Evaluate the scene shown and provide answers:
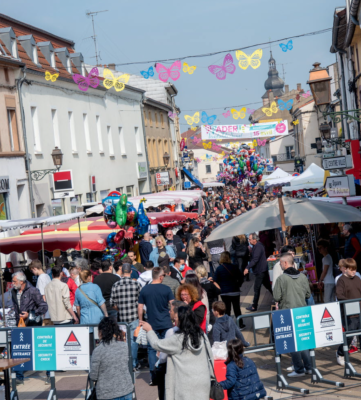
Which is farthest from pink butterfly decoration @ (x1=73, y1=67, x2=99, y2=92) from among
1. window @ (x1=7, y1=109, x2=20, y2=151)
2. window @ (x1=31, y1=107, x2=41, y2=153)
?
window @ (x1=7, y1=109, x2=20, y2=151)

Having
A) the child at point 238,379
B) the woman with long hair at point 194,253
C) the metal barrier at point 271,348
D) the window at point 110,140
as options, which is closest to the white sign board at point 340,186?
the woman with long hair at point 194,253

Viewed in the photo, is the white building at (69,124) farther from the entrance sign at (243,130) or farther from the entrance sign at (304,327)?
the entrance sign at (304,327)

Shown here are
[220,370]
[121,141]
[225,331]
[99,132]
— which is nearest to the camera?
[220,370]

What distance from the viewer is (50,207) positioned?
2261cm

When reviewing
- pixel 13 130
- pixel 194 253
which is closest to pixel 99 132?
pixel 13 130

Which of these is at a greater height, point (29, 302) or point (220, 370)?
point (29, 302)

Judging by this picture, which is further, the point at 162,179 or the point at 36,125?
the point at 162,179

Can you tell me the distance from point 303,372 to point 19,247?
7926mm

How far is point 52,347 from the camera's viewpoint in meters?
7.61

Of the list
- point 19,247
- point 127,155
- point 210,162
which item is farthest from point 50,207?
point 210,162

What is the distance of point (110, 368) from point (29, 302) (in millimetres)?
3904

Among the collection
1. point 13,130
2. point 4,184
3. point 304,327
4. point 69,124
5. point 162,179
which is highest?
point 69,124

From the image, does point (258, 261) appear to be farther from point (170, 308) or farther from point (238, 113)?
point (238, 113)

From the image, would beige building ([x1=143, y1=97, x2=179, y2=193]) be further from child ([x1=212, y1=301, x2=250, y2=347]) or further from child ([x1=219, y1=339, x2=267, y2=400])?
child ([x1=219, y1=339, x2=267, y2=400])
